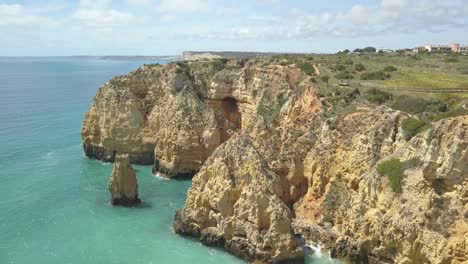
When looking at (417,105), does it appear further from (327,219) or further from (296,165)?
(327,219)

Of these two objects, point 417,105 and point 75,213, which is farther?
point 75,213

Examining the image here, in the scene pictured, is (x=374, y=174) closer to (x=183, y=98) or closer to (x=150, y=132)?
(x=183, y=98)

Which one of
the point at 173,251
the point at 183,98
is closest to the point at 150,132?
the point at 183,98

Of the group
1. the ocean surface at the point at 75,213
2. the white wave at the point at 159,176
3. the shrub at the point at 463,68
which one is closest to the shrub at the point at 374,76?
the shrub at the point at 463,68

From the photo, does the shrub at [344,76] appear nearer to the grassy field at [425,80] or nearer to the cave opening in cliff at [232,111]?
the grassy field at [425,80]

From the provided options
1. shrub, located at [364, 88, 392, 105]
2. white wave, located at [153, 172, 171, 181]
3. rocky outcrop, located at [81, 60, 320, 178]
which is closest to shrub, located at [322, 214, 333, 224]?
shrub, located at [364, 88, 392, 105]

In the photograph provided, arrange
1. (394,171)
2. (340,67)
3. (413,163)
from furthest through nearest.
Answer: (340,67), (394,171), (413,163)

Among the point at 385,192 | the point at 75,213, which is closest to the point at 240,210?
the point at 385,192
